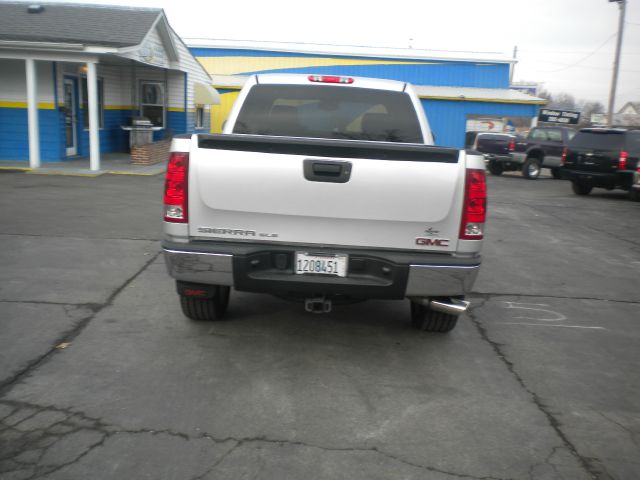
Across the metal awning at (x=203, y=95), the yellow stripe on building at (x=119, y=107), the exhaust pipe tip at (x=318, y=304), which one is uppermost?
the metal awning at (x=203, y=95)

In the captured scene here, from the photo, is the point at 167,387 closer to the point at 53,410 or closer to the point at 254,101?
the point at 53,410

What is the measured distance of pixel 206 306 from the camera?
4.72 meters

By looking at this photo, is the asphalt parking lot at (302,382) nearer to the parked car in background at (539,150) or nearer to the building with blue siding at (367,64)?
the parked car in background at (539,150)

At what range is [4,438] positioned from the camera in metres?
3.03

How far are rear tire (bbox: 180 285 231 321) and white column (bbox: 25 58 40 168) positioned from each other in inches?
457

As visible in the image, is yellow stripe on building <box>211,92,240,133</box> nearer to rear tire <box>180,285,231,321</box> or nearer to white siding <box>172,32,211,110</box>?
white siding <box>172,32,211,110</box>

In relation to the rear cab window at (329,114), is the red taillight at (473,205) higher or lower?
lower

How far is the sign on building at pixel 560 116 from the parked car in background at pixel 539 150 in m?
21.3

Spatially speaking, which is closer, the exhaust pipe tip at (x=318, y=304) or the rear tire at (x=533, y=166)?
the exhaust pipe tip at (x=318, y=304)

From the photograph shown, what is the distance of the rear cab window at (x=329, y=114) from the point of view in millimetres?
5184

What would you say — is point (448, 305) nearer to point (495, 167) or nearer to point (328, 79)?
point (328, 79)

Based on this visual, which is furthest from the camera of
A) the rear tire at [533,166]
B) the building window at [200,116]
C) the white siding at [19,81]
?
the building window at [200,116]

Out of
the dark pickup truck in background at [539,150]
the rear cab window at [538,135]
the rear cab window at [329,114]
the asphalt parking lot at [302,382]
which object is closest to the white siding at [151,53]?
the asphalt parking lot at [302,382]

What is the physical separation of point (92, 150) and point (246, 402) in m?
12.4
